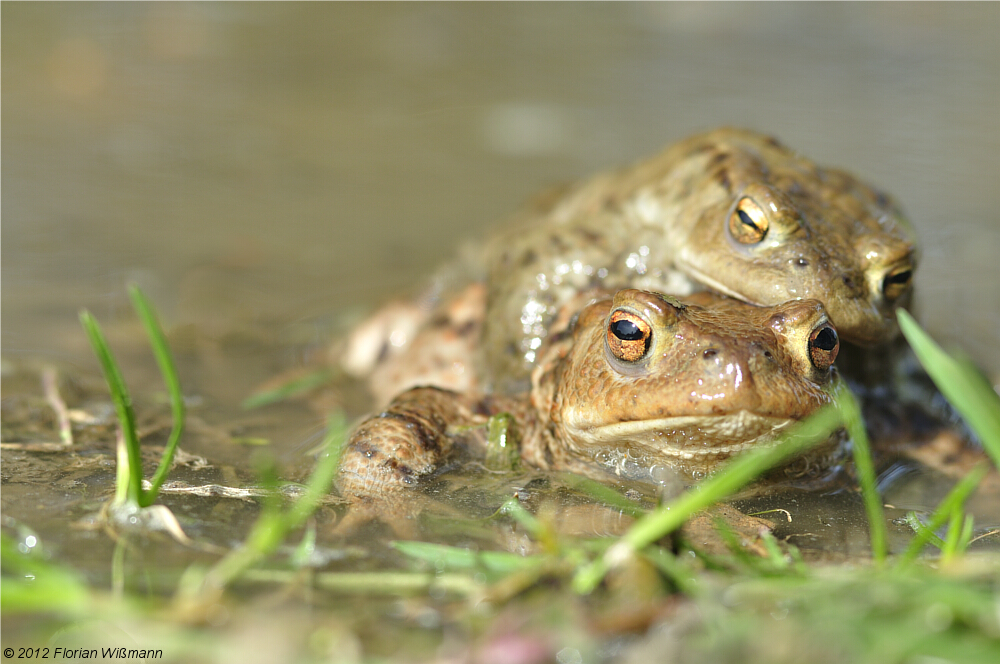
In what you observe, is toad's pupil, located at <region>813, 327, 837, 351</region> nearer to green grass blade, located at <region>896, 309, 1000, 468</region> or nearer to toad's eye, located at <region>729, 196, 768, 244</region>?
toad's eye, located at <region>729, 196, 768, 244</region>

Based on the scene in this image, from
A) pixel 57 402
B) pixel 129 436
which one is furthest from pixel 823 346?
pixel 57 402

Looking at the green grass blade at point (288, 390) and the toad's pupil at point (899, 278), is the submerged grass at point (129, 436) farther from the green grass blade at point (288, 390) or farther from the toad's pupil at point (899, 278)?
the toad's pupil at point (899, 278)

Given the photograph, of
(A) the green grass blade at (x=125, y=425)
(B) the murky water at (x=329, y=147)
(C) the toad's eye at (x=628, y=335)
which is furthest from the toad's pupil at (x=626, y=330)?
(A) the green grass blade at (x=125, y=425)

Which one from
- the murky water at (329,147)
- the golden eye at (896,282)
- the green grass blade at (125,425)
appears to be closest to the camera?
the green grass blade at (125,425)

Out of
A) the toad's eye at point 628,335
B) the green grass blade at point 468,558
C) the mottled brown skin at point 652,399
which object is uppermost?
the toad's eye at point 628,335

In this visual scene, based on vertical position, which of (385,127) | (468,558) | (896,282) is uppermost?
(385,127)

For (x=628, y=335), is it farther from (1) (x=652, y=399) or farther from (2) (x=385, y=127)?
(2) (x=385, y=127)

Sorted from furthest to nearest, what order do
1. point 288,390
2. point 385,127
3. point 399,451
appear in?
point 385,127 < point 288,390 < point 399,451
